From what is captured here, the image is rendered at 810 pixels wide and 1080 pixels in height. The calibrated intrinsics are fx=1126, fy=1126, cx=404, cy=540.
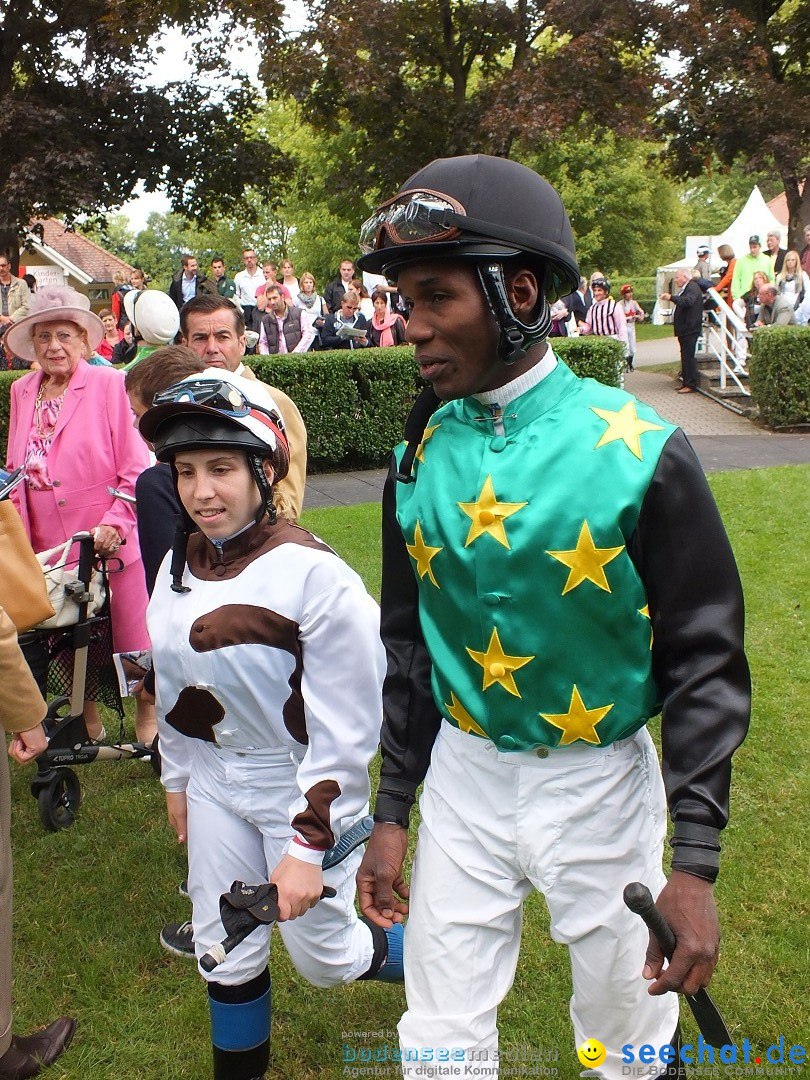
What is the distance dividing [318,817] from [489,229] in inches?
55.4

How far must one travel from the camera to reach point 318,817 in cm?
267

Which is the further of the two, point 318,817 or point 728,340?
point 728,340

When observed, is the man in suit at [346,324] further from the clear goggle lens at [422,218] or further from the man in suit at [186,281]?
the clear goggle lens at [422,218]

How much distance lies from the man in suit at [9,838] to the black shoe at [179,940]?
51cm

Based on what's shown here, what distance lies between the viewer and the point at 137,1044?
3545 millimetres

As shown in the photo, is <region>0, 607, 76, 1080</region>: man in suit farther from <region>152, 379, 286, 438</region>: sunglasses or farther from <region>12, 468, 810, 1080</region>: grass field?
<region>152, 379, 286, 438</region>: sunglasses

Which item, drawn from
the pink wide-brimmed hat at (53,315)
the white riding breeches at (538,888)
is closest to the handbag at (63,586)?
the pink wide-brimmed hat at (53,315)

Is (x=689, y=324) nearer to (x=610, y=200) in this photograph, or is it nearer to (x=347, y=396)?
(x=347, y=396)

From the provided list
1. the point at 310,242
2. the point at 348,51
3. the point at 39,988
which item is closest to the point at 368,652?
the point at 39,988

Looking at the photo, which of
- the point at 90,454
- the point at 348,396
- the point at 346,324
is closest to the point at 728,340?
the point at 346,324

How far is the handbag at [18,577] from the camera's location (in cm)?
351

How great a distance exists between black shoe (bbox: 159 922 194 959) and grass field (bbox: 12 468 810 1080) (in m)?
0.05

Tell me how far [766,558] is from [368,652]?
20.0 ft

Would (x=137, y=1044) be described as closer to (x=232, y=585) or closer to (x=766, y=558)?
(x=232, y=585)
